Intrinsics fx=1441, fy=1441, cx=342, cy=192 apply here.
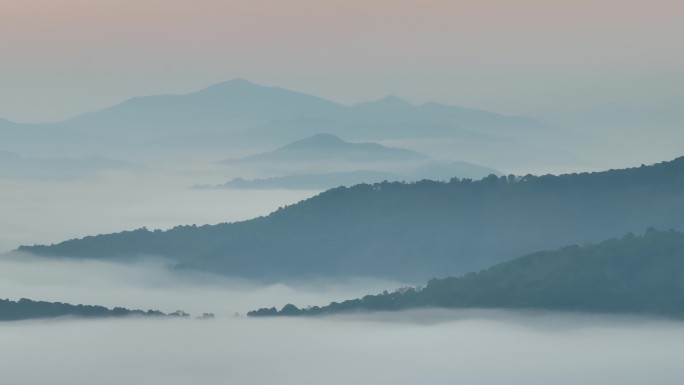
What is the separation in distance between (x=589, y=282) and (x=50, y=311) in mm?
29390

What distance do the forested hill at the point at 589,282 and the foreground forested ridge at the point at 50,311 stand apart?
728 inches

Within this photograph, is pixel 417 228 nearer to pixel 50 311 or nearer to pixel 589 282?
pixel 50 311

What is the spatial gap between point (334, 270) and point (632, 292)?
44650 millimetres

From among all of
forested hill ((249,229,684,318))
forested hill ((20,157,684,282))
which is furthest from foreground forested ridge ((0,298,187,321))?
forested hill ((20,157,684,282))

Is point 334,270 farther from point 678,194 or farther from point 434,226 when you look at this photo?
point 678,194

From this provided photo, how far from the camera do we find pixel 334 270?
109 metres

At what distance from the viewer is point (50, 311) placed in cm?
7781

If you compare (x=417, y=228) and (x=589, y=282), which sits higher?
(x=417, y=228)

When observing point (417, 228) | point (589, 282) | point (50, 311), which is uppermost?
point (417, 228)

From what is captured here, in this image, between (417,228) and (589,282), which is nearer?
(589,282)

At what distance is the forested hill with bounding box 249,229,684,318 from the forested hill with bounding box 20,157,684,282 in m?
26.6

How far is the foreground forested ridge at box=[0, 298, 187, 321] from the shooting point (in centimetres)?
7506

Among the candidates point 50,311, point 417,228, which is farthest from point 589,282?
point 417,228

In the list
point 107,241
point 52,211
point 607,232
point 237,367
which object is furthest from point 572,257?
point 52,211
